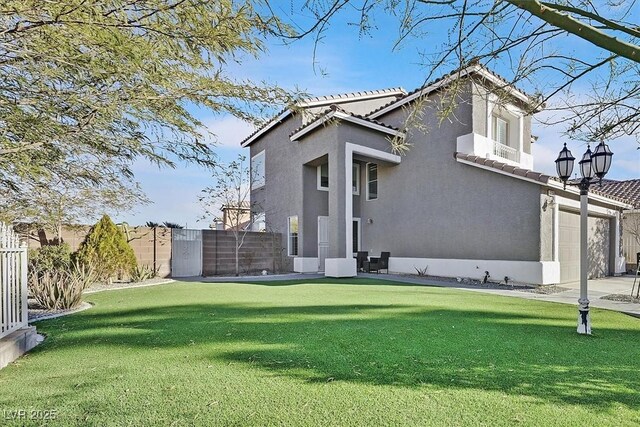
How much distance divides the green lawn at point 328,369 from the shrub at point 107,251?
6385mm

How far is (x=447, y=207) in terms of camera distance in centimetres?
1588

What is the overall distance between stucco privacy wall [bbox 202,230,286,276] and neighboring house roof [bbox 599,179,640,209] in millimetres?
19754

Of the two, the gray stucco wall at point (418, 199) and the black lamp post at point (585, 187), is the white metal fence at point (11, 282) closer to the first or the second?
the black lamp post at point (585, 187)

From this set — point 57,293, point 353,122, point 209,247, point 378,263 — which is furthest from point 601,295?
point 209,247

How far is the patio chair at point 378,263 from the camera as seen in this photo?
1806cm

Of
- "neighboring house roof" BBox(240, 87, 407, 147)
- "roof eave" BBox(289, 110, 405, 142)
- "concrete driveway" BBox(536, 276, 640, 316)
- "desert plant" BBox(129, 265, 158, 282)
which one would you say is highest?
"neighboring house roof" BBox(240, 87, 407, 147)

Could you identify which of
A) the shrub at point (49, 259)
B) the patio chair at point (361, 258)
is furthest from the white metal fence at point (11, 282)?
the patio chair at point (361, 258)

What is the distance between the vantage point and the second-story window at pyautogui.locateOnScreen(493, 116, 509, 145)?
57.5 feet

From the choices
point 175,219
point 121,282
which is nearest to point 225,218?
point 175,219

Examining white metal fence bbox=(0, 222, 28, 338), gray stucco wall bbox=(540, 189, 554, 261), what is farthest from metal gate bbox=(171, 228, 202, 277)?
gray stucco wall bbox=(540, 189, 554, 261)

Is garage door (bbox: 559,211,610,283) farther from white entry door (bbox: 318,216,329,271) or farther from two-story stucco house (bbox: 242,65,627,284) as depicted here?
white entry door (bbox: 318,216,329,271)

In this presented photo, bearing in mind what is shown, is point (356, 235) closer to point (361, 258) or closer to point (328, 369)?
point (361, 258)

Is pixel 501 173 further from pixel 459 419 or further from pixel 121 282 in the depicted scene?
pixel 121 282

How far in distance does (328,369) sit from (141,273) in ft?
41.7
